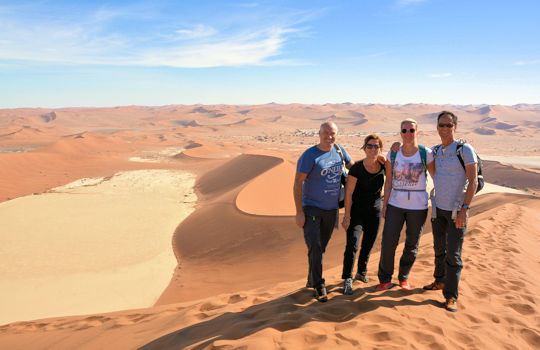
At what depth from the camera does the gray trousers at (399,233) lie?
3.20 meters

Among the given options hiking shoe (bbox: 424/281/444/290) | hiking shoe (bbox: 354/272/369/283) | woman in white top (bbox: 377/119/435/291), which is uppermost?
woman in white top (bbox: 377/119/435/291)

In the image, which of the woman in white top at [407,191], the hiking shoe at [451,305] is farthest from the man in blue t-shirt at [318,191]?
the hiking shoe at [451,305]

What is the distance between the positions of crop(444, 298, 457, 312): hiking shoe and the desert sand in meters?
0.07

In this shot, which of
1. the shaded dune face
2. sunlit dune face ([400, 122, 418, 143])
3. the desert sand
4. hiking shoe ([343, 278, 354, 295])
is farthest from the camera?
the shaded dune face

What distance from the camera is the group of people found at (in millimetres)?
3021

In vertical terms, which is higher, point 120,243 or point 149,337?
point 149,337

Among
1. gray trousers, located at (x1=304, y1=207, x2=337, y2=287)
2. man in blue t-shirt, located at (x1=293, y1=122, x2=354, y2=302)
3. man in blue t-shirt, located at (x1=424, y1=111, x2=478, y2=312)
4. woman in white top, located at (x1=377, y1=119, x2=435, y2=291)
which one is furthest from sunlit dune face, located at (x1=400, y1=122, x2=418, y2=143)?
gray trousers, located at (x1=304, y1=207, x2=337, y2=287)

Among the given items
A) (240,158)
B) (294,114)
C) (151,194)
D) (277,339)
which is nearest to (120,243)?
(151,194)

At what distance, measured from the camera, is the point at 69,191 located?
16.3m

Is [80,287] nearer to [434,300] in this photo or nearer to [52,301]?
[52,301]

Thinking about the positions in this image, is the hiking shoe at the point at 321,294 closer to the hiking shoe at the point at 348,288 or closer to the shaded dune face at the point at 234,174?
the hiking shoe at the point at 348,288

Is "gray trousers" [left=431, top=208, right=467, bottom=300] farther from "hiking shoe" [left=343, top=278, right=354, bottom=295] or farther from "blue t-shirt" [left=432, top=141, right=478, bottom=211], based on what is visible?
"hiking shoe" [left=343, top=278, right=354, bottom=295]

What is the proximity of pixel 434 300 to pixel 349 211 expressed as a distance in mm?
1248

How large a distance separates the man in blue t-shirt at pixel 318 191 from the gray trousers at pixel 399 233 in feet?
1.87
